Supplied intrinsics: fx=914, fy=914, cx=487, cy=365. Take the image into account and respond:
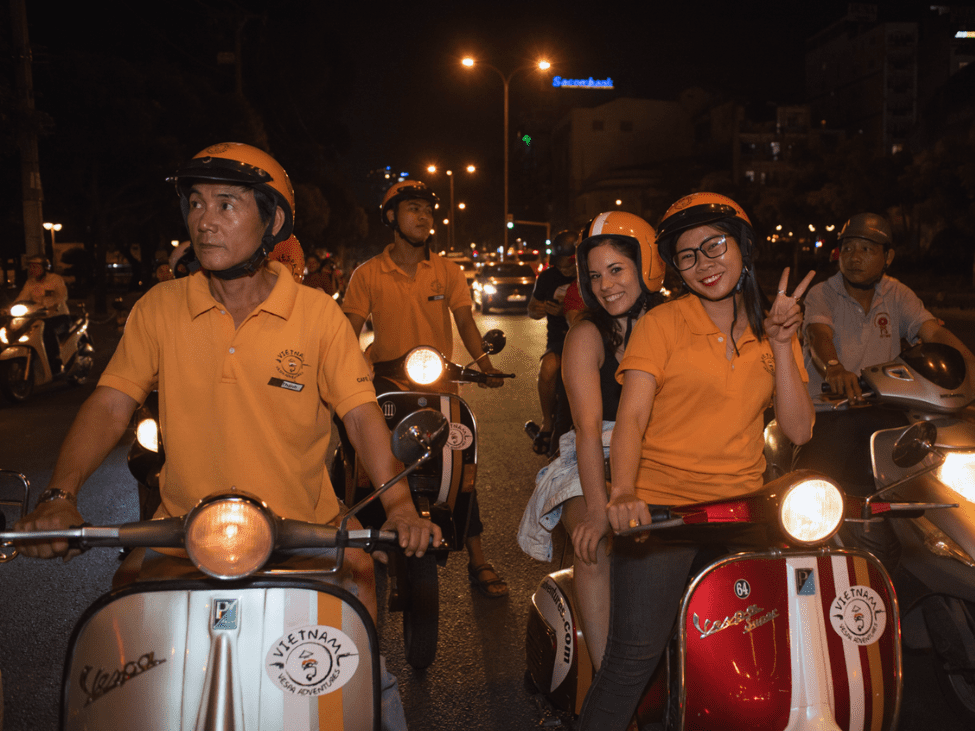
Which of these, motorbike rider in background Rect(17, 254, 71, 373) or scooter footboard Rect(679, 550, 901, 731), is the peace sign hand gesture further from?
motorbike rider in background Rect(17, 254, 71, 373)

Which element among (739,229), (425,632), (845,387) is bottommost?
(425,632)

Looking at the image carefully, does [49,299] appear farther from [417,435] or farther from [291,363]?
[417,435]

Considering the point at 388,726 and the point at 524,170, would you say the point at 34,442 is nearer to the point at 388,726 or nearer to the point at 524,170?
the point at 388,726

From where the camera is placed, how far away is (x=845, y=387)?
3.97m

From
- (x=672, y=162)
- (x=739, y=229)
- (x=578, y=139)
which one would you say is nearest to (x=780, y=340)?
(x=739, y=229)

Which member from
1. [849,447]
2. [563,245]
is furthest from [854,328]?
[563,245]

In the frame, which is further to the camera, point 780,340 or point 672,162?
point 672,162

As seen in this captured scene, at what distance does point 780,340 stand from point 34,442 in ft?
26.4

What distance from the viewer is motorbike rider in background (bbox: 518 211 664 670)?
10.1 feet

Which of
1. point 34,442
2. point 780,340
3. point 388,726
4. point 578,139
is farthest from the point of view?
point 578,139

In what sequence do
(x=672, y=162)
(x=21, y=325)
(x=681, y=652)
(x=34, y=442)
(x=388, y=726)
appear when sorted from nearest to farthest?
(x=388, y=726) → (x=681, y=652) → (x=34, y=442) → (x=21, y=325) → (x=672, y=162)

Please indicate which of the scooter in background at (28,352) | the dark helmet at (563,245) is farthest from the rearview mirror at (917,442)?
the scooter in background at (28,352)

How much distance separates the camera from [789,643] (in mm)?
2416

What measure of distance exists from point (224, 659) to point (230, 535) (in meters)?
0.32
